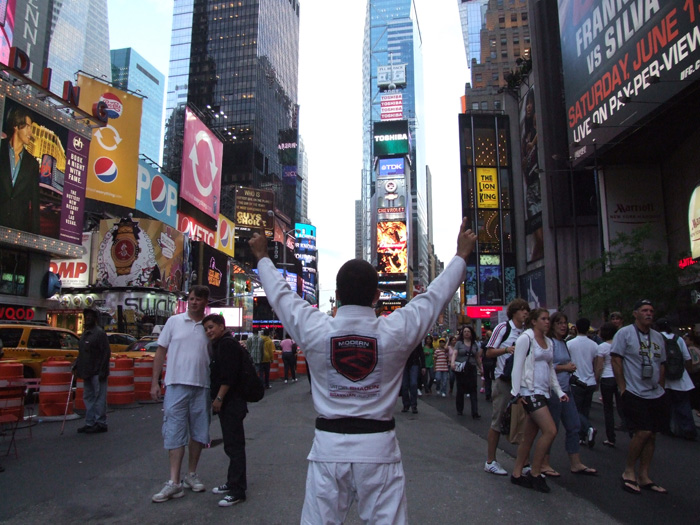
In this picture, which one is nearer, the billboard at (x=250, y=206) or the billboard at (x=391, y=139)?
the billboard at (x=250, y=206)

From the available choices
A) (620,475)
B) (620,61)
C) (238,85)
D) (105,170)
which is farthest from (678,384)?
(238,85)

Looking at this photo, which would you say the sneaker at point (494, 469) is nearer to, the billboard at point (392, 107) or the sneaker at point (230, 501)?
the sneaker at point (230, 501)

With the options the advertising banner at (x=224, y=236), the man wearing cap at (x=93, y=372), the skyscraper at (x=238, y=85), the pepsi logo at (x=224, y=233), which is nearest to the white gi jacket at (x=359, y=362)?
the man wearing cap at (x=93, y=372)

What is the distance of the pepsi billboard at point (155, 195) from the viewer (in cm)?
4206

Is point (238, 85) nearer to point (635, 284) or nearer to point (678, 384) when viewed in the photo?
point (635, 284)

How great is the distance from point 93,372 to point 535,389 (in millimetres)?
6906

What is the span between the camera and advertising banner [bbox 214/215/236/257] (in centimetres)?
5991

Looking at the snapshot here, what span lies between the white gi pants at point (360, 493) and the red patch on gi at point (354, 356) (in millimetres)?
367

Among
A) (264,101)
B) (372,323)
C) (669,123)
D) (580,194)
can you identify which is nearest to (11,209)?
(372,323)

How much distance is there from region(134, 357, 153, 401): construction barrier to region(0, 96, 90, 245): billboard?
553 inches

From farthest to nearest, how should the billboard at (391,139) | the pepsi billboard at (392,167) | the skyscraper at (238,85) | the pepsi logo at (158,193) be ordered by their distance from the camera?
1. the billboard at (391,139)
2. the pepsi billboard at (392,167)
3. the skyscraper at (238,85)
4. the pepsi logo at (158,193)

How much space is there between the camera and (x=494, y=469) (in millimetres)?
5676

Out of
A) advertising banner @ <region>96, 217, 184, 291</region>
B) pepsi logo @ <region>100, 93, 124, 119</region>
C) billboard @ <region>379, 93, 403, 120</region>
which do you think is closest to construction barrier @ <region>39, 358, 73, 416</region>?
advertising banner @ <region>96, 217, 184, 291</region>

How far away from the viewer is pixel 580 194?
33.1 metres
